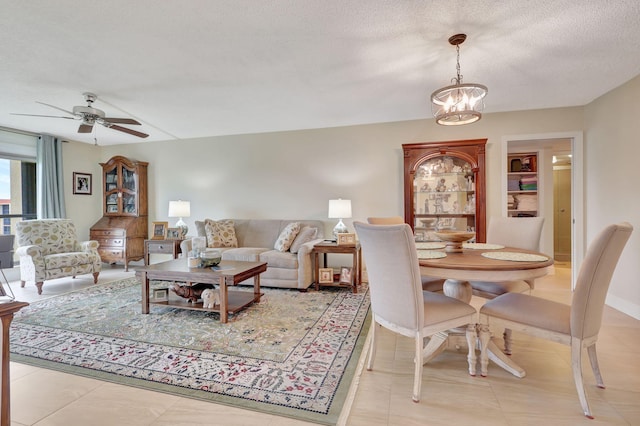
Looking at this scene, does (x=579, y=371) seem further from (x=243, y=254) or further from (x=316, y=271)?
(x=243, y=254)

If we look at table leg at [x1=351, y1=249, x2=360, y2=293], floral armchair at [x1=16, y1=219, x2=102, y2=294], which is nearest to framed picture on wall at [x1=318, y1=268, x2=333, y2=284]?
table leg at [x1=351, y1=249, x2=360, y2=293]

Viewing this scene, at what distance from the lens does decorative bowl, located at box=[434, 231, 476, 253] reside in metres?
2.19

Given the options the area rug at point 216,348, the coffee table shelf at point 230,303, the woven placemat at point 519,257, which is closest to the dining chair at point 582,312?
the woven placemat at point 519,257

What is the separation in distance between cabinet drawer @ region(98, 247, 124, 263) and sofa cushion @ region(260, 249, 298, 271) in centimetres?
284

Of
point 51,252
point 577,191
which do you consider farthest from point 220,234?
point 577,191

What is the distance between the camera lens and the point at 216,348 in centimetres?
221

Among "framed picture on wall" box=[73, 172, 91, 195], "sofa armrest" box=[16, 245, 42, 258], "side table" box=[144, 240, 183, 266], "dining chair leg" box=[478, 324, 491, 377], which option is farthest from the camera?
"framed picture on wall" box=[73, 172, 91, 195]

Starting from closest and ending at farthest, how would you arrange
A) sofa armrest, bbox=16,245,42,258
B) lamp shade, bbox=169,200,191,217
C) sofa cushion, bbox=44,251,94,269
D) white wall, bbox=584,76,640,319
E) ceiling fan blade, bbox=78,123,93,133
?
white wall, bbox=584,76,640,319, ceiling fan blade, bbox=78,123,93,133, sofa armrest, bbox=16,245,42,258, sofa cushion, bbox=44,251,94,269, lamp shade, bbox=169,200,191,217

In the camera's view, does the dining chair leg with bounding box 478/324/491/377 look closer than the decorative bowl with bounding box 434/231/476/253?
Yes

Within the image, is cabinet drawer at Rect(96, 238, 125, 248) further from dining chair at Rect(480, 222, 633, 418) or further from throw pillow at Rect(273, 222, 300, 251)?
dining chair at Rect(480, 222, 633, 418)

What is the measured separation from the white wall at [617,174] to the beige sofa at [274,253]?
3.33 m

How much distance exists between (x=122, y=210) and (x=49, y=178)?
3.73 ft

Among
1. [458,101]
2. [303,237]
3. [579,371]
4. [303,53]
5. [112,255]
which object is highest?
[303,53]

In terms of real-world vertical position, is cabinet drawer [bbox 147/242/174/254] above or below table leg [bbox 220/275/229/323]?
above
